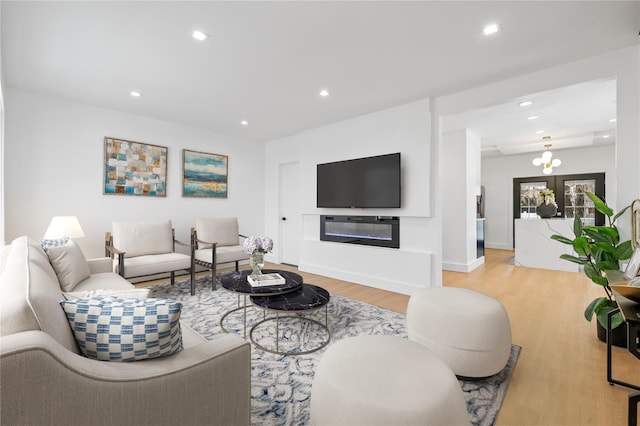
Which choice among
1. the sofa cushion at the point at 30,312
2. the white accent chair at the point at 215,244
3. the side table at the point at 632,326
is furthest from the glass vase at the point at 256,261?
the side table at the point at 632,326

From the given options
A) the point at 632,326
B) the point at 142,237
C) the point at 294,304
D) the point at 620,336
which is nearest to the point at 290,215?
the point at 142,237

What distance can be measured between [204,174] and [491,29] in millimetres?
4492

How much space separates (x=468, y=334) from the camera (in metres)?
1.82

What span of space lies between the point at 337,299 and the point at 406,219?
1.45 m

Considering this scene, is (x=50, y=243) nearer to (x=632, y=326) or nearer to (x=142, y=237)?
(x=142, y=237)

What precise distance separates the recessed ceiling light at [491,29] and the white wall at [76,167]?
4.40 metres

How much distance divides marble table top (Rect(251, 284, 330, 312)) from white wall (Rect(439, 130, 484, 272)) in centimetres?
351

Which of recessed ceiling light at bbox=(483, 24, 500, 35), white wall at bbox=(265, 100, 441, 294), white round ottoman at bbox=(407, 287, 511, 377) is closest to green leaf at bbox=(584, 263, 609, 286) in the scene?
white round ottoman at bbox=(407, 287, 511, 377)

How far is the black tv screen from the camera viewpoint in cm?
395

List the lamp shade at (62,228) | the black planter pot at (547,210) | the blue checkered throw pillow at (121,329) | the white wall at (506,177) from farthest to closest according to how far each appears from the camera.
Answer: the white wall at (506,177) → the black planter pot at (547,210) → the lamp shade at (62,228) → the blue checkered throw pillow at (121,329)

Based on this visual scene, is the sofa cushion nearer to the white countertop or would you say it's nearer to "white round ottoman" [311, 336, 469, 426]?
"white round ottoman" [311, 336, 469, 426]

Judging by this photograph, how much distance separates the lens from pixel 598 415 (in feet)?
5.20

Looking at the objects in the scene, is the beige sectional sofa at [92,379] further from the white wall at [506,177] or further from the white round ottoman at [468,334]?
the white wall at [506,177]

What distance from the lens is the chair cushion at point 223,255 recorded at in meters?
4.09
